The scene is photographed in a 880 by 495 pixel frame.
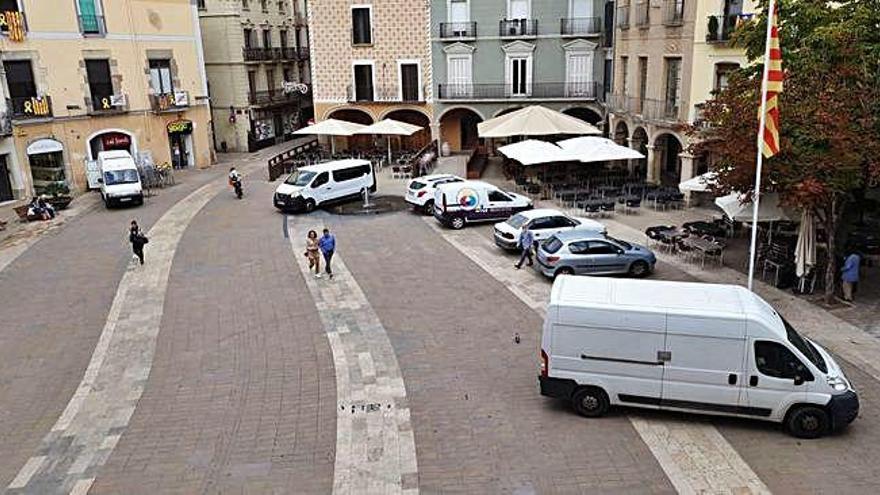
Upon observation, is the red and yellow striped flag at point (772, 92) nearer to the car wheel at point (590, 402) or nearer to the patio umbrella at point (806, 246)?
the patio umbrella at point (806, 246)

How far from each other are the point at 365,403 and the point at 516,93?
3102cm

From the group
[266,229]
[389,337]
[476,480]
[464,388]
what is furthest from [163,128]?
[476,480]

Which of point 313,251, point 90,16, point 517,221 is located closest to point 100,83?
point 90,16

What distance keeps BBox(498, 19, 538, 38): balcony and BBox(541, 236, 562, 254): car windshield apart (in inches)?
903

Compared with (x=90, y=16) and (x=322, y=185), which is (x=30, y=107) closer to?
(x=90, y=16)

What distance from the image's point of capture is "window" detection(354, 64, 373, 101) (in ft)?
138

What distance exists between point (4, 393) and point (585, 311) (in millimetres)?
10945

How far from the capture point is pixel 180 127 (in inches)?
1548

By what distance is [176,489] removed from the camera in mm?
10078

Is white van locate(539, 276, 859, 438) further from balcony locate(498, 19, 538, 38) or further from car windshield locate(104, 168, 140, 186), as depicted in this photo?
balcony locate(498, 19, 538, 38)

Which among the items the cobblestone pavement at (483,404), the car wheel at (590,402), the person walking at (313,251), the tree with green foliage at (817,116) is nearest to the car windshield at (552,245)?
the cobblestone pavement at (483,404)

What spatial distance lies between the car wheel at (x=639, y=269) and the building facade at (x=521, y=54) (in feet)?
69.5

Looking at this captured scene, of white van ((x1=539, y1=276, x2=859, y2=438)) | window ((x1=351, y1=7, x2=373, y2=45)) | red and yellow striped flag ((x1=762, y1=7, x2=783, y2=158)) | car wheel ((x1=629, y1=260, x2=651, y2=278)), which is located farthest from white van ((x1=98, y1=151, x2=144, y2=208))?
red and yellow striped flag ((x1=762, y1=7, x2=783, y2=158))

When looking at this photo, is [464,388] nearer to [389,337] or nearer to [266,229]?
[389,337]
